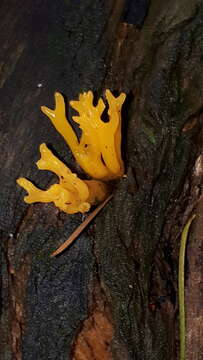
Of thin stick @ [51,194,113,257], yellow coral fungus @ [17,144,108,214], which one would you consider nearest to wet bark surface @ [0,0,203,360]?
thin stick @ [51,194,113,257]

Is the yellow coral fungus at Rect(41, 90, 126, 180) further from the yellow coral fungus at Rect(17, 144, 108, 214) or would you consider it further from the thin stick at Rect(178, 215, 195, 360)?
the thin stick at Rect(178, 215, 195, 360)

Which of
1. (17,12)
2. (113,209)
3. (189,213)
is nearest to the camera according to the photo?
(189,213)

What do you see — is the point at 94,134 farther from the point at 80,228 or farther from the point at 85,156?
the point at 80,228

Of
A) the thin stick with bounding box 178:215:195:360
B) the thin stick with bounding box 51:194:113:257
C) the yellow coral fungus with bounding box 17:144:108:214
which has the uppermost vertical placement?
the yellow coral fungus with bounding box 17:144:108:214

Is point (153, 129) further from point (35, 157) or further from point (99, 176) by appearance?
point (35, 157)

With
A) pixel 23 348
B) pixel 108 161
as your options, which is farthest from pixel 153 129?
pixel 23 348

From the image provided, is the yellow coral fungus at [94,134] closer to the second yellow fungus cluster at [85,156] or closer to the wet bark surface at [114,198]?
the second yellow fungus cluster at [85,156]
